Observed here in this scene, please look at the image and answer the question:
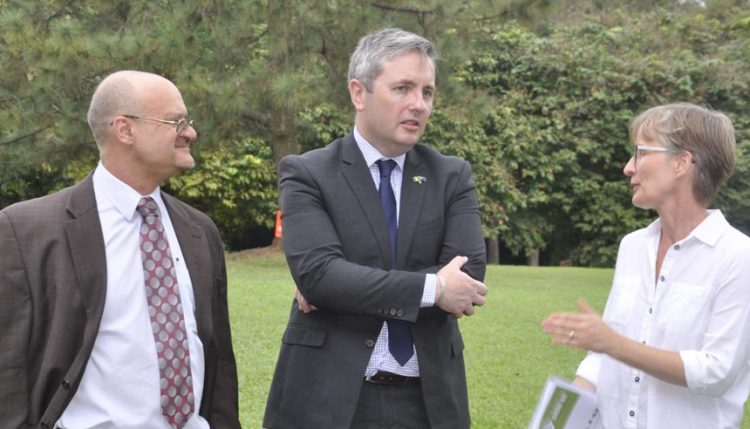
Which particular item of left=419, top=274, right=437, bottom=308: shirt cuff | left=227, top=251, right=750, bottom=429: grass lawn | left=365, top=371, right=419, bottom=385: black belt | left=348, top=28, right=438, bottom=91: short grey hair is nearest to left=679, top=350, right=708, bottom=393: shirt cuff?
left=419, top=274, right=437, bottom=308: shirt cuff

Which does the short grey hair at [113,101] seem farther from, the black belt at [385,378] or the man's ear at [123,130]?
the black belt at [385,378]

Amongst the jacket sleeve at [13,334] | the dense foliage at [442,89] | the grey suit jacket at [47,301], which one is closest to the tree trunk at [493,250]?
the dense foliage at [442,89]

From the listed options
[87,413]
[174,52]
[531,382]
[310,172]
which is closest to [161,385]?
[87,413]

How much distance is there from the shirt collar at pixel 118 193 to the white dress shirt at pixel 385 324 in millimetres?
797

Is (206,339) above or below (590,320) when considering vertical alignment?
below

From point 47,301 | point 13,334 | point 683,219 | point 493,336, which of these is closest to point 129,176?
point 47,301

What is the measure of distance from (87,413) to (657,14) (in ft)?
75.8

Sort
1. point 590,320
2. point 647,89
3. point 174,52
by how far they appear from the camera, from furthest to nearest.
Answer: point 647,89 → point 174,52 → point 590,320

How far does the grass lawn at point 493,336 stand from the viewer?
329 inches

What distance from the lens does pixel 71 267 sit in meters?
3.06

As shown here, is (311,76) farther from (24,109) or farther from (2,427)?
(2,427)

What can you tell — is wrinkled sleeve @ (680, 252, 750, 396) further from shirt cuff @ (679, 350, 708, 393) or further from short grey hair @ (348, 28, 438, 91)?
short grey hair @ (348, 28, 438, 91)

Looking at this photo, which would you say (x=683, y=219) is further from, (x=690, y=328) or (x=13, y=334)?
(x=13, y=334)

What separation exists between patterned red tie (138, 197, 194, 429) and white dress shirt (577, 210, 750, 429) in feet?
4.57
